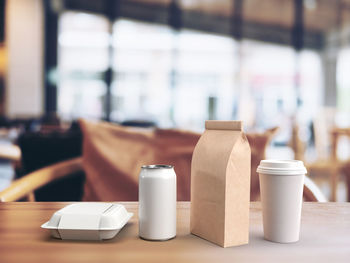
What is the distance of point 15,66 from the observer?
23.9 feet

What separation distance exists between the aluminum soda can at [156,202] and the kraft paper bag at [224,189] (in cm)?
6

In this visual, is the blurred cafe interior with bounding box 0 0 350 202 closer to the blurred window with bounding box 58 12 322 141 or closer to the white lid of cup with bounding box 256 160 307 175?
the blurred window with bounding box 58 12 322 141

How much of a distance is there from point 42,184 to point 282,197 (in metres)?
1.00

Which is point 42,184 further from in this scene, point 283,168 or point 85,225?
point 283,168

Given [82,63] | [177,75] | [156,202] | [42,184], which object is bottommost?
[42,184]

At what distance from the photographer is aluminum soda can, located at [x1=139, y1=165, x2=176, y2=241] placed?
0.70m

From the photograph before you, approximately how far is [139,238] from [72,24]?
8058mm

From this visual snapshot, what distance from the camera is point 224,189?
0.67 m

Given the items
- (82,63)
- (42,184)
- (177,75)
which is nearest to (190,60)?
(177,75)

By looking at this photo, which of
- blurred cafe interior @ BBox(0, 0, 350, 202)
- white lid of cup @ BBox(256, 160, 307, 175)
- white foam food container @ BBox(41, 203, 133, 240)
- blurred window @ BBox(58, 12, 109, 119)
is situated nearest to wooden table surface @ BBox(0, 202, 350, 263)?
white foam food container @ BBox(41, 203, 133, 240)

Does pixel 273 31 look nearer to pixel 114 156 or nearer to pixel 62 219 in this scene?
pixel 114 156

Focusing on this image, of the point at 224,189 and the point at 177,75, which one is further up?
the point at 177,75

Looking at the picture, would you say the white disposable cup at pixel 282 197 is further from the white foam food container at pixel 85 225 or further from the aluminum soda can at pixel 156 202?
the white foam food container at pixel 85 225

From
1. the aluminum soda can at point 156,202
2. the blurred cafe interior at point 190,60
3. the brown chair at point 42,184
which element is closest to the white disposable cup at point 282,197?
the aluminum soda can at point 156,202
